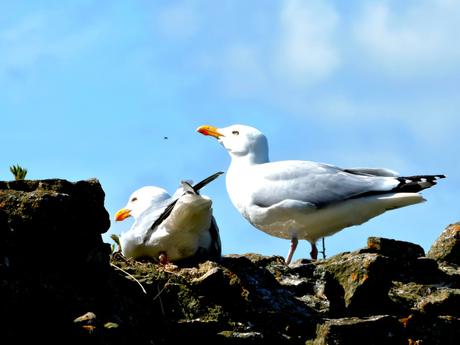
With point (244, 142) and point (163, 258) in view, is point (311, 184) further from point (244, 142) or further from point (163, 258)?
point (163, 258)

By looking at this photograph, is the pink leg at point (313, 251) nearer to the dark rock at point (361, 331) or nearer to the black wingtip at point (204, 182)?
the black wingtip at point (204, 182)

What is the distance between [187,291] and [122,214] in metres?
3.51

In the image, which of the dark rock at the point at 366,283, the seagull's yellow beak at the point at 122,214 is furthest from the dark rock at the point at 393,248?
the seagull's yellow beak at the point at 122,214

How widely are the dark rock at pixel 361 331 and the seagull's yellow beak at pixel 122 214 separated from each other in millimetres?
3792

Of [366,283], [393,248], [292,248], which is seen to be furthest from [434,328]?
[292,248]

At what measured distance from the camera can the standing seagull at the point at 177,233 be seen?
8734 millimetres

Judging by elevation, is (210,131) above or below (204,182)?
above

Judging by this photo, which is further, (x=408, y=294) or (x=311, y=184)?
(x=311, y=184)

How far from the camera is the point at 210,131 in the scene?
12.9 m

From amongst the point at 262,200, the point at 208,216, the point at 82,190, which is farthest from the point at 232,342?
the point at 262,200

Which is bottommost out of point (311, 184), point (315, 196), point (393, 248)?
point (393, 248)

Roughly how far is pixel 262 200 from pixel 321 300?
332 centimetres

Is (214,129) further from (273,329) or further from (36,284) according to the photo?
(36,284)

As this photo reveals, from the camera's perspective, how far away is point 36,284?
20.4 ft
